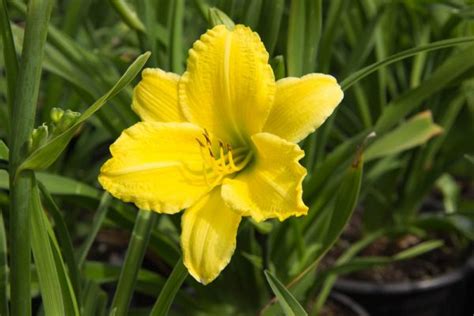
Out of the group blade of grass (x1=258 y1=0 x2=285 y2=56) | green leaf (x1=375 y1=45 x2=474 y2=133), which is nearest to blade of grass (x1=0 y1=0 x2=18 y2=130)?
blade of grass (x1=258 y1=0 x2=285 y2=56)

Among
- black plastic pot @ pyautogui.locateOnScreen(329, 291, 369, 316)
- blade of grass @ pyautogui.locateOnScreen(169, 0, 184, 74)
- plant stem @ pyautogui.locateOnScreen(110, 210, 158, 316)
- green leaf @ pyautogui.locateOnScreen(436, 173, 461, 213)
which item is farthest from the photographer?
green leaf @ pyautogui.locateOnScreen(436, 173, 461, 213)

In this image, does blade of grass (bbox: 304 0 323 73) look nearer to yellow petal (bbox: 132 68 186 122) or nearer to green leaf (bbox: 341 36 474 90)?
green leaf (bbox: 341 36 474 90)

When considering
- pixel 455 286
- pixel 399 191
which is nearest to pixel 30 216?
pixel 399 191

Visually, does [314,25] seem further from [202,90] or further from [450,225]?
[450,225]

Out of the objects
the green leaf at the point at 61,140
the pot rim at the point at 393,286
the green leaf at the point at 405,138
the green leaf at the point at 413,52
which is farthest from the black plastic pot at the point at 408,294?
the green leaf at the point at 61,140

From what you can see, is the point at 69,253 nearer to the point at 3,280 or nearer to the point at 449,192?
the point at 3,280

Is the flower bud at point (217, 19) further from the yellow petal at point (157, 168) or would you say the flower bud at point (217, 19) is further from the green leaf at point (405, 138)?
the green leaf at point (405, 138)
